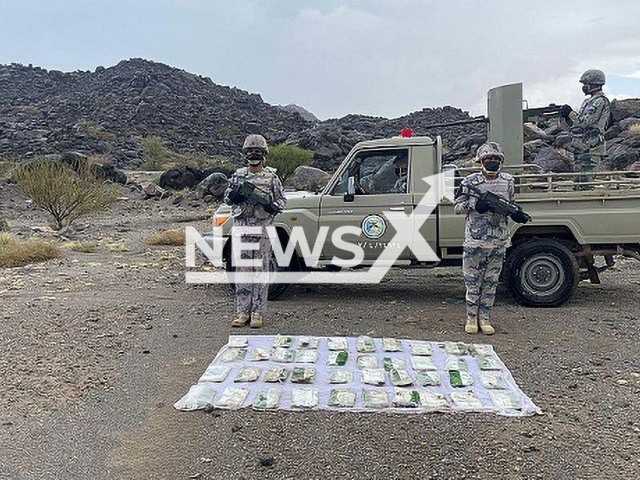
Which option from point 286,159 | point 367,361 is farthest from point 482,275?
point 286,159

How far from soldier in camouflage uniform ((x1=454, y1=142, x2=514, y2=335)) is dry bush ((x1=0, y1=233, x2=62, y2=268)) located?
8224 mm

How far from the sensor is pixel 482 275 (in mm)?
7090

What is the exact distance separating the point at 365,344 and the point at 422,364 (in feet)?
2.54

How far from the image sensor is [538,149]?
24.4 meters

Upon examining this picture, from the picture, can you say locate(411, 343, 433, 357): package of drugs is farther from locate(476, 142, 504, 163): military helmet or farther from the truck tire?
the truck tire

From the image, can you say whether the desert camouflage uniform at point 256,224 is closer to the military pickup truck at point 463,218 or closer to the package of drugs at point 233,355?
the package of drugs at point 233,355

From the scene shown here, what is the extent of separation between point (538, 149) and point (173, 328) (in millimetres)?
19800

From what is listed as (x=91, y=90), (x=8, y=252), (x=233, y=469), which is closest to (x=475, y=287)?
(x=233, y=469)

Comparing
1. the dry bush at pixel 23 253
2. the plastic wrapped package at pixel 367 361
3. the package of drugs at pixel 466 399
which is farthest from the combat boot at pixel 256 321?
the dry bush at pixel 23 253

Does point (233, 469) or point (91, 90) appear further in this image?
point (91, 90)

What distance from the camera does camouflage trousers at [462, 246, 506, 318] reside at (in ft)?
23.0

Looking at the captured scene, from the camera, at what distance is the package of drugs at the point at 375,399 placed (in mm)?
4957

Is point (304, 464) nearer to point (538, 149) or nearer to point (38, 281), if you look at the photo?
point (38, 281)

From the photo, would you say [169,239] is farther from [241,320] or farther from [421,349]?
[421,349]
